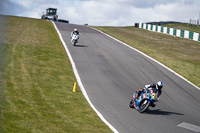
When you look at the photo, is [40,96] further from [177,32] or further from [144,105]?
[177,32]

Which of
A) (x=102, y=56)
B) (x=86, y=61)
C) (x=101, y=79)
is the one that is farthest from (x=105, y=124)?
(x=102, y=56)

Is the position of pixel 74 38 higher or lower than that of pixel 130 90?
higher

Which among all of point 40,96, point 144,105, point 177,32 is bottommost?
point 144,105

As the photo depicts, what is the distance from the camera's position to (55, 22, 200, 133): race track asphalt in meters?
11.5

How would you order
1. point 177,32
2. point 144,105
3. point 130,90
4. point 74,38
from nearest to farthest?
point 144,105 < point 130,90 < point 74,38 < point 177,32

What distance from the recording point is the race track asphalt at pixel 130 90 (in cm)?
1151

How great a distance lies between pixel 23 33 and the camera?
33438mm

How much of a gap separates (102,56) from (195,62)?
411 inches

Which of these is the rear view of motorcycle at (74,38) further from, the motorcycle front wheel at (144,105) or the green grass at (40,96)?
the motorcycle front wheel at (144,105)

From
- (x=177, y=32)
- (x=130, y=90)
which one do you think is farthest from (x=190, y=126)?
(x=177, y=32)

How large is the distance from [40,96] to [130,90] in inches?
232

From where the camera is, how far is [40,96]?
13.0 metres

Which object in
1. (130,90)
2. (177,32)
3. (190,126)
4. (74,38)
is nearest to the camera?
(190,126)

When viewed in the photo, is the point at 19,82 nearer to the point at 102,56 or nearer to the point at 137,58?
the point at 102,56
